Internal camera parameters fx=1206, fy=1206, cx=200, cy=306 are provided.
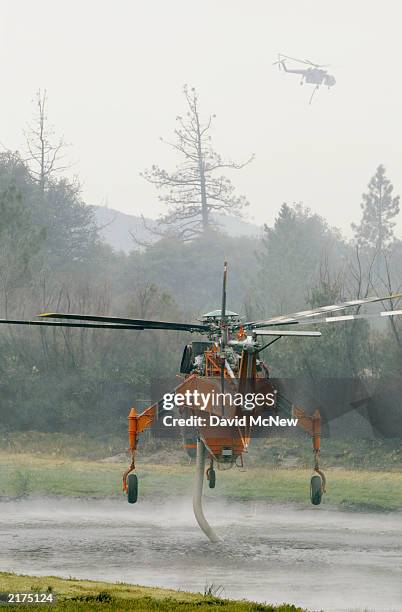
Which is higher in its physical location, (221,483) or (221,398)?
(221,398)

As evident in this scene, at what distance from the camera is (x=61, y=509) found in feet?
140

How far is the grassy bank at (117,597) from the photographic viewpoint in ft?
75.6

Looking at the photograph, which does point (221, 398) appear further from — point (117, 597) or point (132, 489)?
point (117, 597)

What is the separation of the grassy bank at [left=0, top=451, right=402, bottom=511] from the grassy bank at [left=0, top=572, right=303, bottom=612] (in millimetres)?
16777

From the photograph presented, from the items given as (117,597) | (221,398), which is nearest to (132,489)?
(221,398)

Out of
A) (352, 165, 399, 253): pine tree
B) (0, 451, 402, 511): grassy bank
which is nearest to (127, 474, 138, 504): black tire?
(0, 451, 402, 511): grassy bank

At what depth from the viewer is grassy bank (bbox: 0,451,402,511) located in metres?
42.9

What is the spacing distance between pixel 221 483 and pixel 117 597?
2048 centimetres

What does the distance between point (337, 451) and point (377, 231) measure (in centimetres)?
6206

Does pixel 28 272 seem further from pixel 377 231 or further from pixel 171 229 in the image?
pixel 377 231

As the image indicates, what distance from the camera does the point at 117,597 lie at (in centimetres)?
2411

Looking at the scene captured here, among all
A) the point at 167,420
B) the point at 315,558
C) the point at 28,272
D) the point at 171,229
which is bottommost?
the point at 315,558

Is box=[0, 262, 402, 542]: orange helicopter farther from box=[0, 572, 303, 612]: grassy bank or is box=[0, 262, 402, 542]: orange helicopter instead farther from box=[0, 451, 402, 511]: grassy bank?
box=[0, 451, 402, 511]: grassy bank

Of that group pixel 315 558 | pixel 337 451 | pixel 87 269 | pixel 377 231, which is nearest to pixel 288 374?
pixel 337 451
